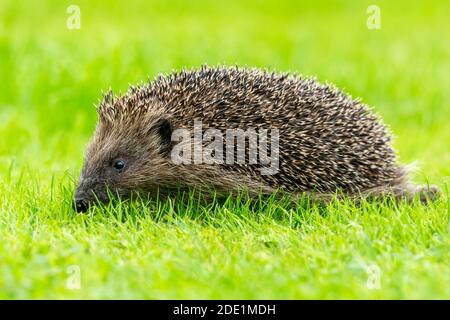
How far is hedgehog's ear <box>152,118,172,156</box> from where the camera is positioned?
811 cm

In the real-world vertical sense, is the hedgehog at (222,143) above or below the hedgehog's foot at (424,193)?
above

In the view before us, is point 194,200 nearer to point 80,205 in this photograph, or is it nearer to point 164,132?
point 164,132

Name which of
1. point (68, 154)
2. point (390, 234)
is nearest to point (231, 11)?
point (68, 154)

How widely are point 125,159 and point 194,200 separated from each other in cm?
83

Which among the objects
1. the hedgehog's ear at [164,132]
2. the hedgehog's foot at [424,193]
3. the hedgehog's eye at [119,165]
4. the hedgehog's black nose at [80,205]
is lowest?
the hedgehog's black nose at [80,205]

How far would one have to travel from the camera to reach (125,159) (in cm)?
818

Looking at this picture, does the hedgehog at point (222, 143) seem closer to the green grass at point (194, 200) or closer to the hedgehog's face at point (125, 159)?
the hedgehog's face at point (125, 159)

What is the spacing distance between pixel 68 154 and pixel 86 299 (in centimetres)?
626

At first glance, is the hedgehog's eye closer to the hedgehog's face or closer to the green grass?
the hedgehog's face

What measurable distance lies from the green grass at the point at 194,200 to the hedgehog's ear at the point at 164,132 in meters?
0.58

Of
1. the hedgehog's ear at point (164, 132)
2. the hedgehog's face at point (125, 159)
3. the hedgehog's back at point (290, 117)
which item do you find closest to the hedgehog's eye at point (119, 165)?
the hedgehog's face at point (125, 159)

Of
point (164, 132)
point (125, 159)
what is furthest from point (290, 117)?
point (125, 159)

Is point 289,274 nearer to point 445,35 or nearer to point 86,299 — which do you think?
point 86,299

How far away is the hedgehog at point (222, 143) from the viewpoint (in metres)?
8.07
